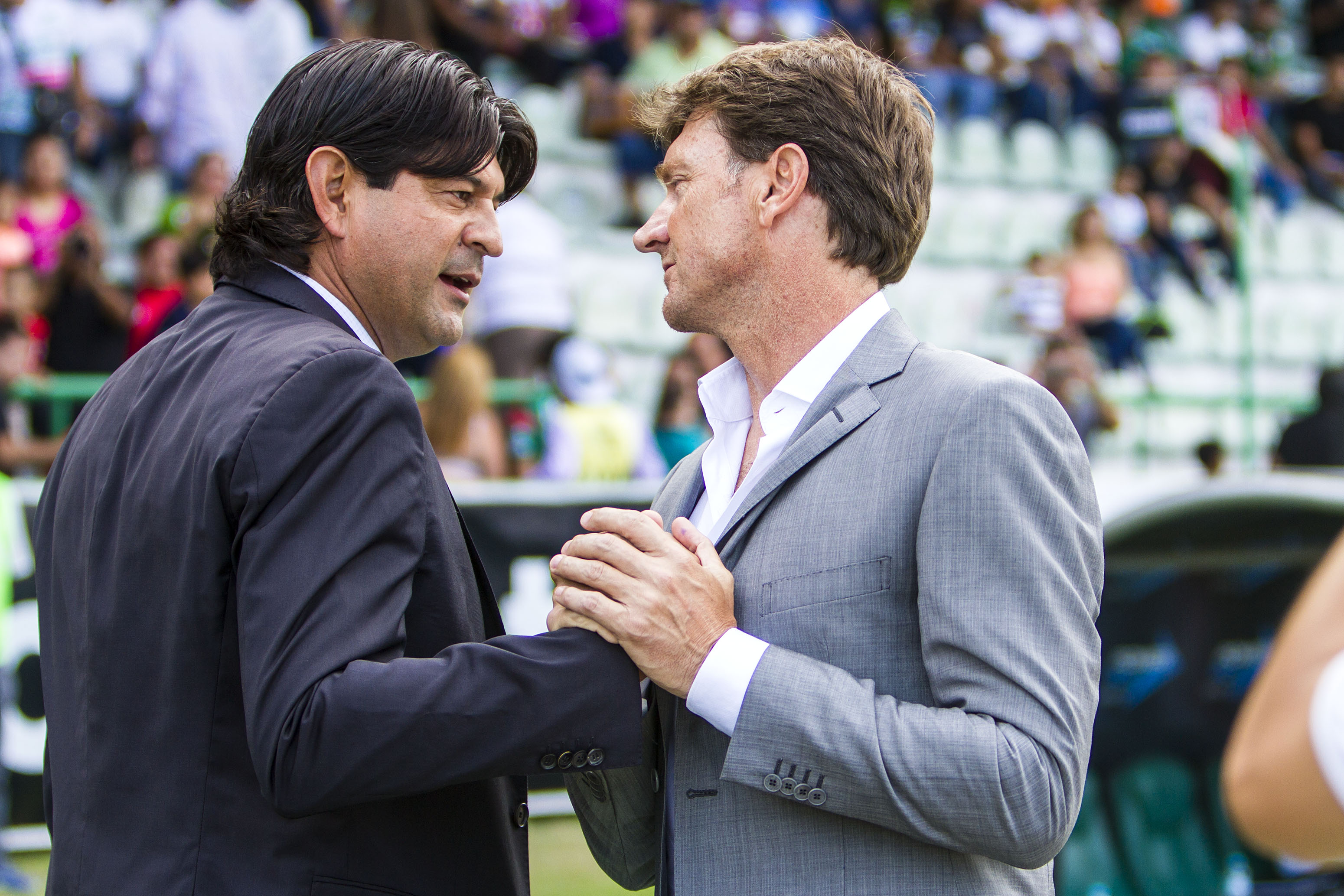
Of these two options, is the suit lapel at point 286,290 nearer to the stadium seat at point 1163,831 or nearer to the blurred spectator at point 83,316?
the stadium seat at point 1163,831

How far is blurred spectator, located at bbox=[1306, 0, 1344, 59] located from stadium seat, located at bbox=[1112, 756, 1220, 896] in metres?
10.9

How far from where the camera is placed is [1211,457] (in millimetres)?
7773

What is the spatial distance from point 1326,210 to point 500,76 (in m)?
8.37

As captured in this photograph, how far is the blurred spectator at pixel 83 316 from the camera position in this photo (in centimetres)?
617

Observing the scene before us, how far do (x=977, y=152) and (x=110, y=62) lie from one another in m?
7.60

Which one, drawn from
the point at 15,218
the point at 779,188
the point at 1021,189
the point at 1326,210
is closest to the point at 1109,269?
the point at 1021,189

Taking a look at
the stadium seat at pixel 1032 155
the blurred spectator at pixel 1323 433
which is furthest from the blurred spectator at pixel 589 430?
the stadium seat at pixel 1032 155

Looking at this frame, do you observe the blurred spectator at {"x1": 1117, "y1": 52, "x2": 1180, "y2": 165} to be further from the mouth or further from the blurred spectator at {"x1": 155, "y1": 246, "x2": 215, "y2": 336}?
the mouth

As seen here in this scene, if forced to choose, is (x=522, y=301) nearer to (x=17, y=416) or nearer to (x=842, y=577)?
(x=17, y=416)

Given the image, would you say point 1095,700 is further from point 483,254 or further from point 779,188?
→ point 483,254

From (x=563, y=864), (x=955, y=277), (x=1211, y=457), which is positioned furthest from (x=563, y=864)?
(x=955, y=277)

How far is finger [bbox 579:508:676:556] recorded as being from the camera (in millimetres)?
→ 1752

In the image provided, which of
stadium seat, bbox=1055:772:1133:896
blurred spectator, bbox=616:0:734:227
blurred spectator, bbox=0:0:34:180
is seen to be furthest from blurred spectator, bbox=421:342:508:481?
blurred spectator, bbox=616:0:734:227

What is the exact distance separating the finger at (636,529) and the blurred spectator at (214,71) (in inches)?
242
